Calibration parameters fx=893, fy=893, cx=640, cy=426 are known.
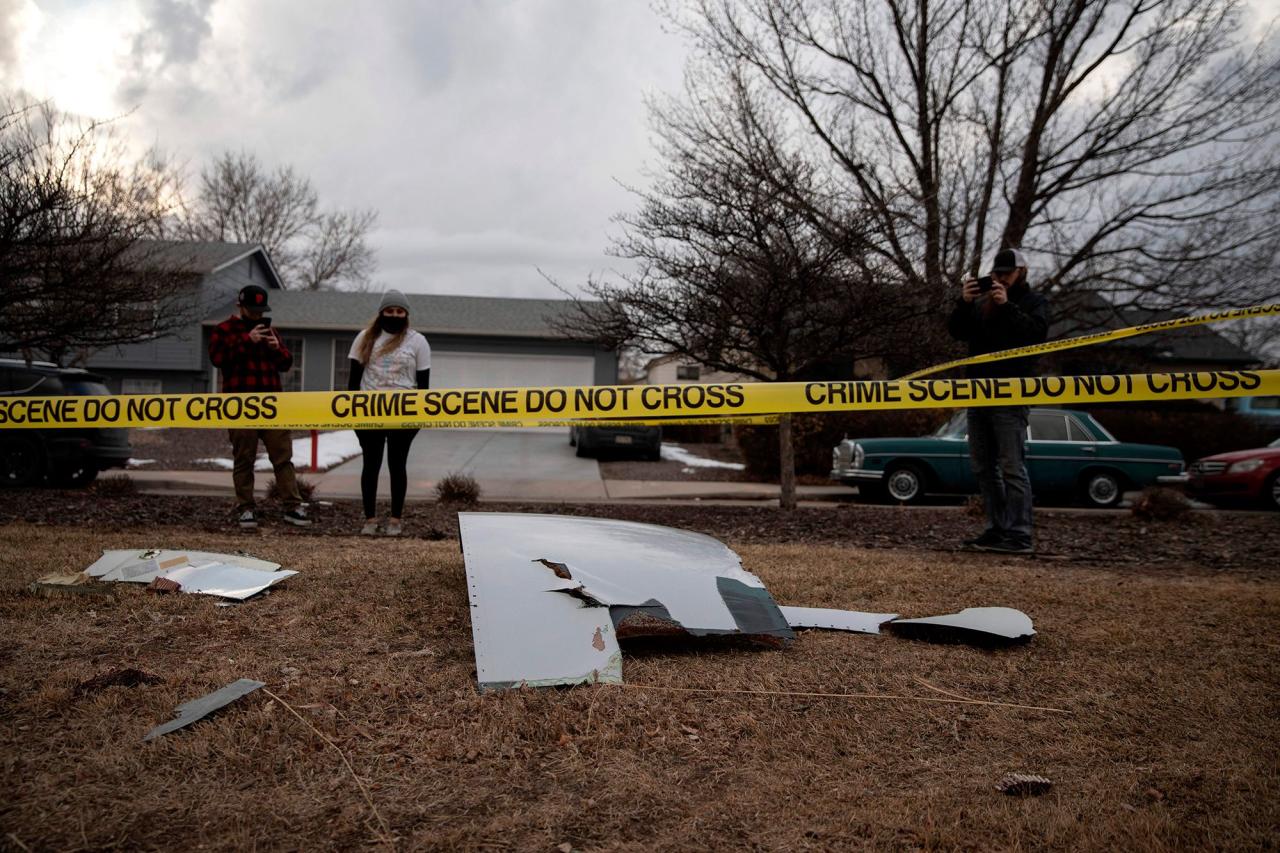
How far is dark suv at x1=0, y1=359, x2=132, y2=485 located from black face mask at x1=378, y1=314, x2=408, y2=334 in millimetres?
6484

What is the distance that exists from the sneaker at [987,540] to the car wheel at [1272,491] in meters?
7.96

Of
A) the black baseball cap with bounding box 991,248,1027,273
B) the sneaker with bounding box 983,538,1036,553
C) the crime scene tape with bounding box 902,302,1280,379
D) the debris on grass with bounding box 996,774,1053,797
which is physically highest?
the black baseball cap with bounding box 991,248,1027,273

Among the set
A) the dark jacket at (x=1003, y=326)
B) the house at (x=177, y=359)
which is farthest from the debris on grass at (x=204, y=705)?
the house at (x=177, y=359)

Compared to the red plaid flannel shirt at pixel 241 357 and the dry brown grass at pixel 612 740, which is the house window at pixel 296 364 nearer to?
the red plaid flannel shirt at pixel 241 357

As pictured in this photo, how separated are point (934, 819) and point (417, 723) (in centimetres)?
127

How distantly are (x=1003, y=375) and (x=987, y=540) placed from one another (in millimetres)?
1108

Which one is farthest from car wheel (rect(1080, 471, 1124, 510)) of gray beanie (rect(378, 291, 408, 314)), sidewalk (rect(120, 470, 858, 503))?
gray beanie (rect(378, 291, 408, 314))

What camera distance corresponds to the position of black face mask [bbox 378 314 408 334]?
5758 mm

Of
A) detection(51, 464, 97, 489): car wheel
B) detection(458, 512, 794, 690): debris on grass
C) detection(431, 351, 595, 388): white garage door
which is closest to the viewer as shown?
detection(458, 512, 794, 690): debris on grass

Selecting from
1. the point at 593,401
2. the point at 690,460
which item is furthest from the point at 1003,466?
the point at 690,460

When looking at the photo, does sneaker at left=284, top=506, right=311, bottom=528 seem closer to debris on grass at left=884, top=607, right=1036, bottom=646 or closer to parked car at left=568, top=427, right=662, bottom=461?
debris on grass at left=884, top=607, right=1036, bottom=646

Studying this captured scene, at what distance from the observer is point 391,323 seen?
19.0 feet

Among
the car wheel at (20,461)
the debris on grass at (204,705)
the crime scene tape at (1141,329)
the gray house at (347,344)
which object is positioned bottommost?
the debris on grass at (204,705)

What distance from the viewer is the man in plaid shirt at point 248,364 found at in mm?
6102
